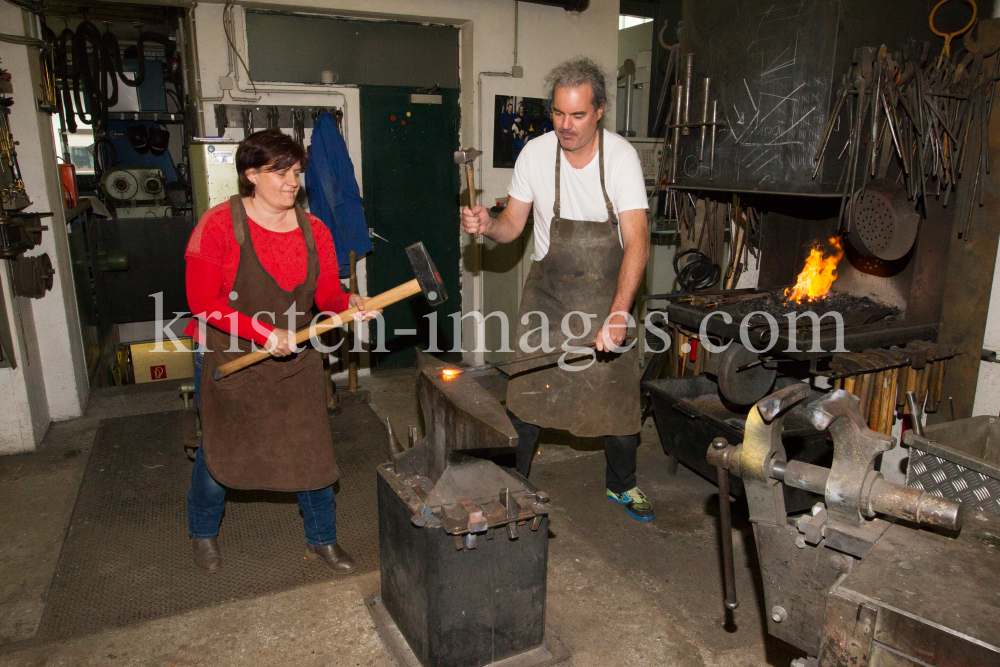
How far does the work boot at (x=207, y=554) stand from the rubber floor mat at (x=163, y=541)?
0.03 m

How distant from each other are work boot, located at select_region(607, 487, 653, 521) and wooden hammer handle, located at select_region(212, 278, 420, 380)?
150cm

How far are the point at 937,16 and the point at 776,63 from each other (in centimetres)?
67

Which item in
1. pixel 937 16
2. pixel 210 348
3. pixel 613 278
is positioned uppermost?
pixel 937 16

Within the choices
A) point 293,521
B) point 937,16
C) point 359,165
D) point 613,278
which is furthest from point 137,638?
point 937,16

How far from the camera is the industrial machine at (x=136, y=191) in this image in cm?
584

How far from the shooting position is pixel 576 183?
273 centimetres

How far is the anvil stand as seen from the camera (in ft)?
6.28

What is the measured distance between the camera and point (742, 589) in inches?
102

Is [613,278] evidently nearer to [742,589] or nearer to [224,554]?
[742,589]

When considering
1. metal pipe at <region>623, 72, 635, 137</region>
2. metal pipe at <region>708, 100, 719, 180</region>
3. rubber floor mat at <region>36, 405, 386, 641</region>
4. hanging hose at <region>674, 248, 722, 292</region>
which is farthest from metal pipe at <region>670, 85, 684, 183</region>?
rubber floor mat at <region>36, 405, 386, 641</region>

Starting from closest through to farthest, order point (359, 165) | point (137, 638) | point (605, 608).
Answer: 1. point (137, 638)
2. point (605, 608)
3. point (359, 165)

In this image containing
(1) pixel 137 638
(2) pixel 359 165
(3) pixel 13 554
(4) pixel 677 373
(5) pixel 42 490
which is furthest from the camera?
(2) pixel 359 165

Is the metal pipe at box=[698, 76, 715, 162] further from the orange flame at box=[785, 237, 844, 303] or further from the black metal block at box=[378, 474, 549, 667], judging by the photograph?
the black metal block at box=[378, 474, 549, 667]

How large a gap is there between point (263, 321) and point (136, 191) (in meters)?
4.43
